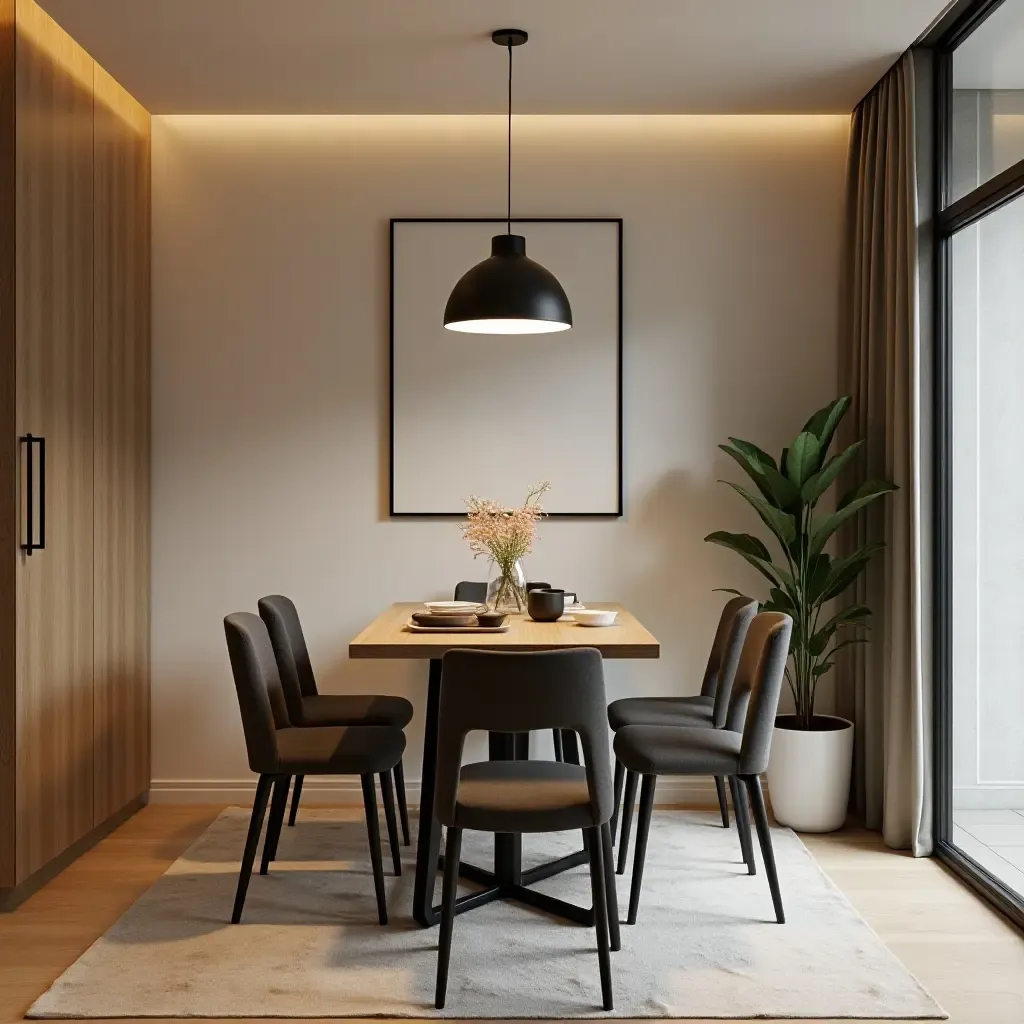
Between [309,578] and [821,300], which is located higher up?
→ [821,300]

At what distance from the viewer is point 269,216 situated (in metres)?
4.82

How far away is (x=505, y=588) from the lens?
391 centimetres

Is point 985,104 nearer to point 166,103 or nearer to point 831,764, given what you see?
point 831,764

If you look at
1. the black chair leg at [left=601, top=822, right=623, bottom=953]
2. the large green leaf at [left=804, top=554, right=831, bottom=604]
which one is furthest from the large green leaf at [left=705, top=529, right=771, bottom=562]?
the black chair leg at [left=601, top=822, right=623, bottom=953]

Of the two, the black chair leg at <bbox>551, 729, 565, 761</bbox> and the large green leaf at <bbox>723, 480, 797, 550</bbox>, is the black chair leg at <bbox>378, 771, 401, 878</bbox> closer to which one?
the black chair leg at <bbox>551, 729, 565, 761</bbox>

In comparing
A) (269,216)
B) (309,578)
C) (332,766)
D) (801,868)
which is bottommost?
(801,868)

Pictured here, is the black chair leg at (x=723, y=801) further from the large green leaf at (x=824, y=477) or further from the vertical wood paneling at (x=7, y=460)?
the vertical wood paneling at (x=7, y=460)

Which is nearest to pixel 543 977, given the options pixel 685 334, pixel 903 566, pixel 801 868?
pixel 801 868

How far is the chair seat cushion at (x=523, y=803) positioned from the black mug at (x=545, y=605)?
0.74 metres

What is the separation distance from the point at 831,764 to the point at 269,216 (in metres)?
3.12

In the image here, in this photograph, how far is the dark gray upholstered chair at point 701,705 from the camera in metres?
3.78

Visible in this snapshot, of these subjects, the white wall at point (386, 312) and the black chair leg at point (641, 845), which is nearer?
the black chair leg at point (641, 845)

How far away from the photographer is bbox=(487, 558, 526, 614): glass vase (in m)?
3.90

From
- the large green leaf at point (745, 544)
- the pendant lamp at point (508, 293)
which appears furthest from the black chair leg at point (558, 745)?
the pendant lamp at point (508, 293)
